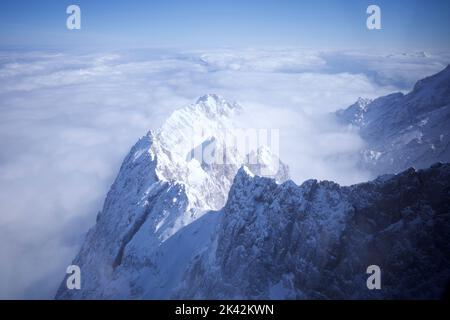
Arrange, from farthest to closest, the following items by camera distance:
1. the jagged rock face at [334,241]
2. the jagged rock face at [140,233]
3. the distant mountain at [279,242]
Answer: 1. the jagged rock face at [140,233]
2. the distant mountain at [279,242]
3. the jagged rock face at [334,241]

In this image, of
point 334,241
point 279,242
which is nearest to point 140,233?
point 279,242

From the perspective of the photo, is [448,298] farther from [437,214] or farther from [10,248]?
[10,248]

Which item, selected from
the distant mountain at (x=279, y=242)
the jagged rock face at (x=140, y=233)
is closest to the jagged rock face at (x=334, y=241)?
the distant mountain at (x=279, y=242)

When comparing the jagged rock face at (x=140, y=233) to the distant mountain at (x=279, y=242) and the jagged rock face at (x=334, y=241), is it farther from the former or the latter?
the jagged rock face at (x=334, y=241)

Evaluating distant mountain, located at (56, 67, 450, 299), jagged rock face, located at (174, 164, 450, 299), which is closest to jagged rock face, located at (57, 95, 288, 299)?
distant mountain, located at (56, 67, 450, 299)

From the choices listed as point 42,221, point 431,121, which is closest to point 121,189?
point 42,221

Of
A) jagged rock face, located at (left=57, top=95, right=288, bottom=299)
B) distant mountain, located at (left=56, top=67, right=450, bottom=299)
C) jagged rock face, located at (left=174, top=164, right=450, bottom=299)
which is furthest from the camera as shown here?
jagged rock face, located at (left=57, top=95, right=288, bottom=299)

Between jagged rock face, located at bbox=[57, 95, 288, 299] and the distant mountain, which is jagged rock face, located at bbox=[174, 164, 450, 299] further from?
jagged rock face, located at bbox=[57, 95, 288, 299]

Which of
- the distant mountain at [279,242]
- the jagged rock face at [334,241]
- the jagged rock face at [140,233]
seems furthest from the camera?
the jagged rock face at [140,233]
